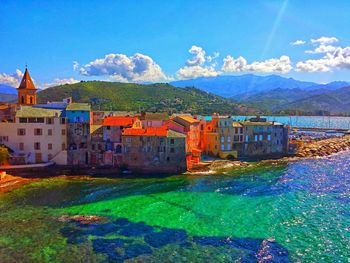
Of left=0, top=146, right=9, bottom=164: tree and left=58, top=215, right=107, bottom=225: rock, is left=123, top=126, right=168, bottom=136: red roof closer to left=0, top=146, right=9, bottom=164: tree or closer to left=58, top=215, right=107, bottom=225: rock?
left=0, top=146, right=9, bottom=164: tree

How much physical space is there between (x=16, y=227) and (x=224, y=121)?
5049 centimetres

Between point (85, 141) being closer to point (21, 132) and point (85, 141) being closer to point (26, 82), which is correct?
point (21, 132)

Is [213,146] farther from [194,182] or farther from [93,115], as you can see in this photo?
[93,115]

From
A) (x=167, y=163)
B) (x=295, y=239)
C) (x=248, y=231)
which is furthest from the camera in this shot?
(x=167, y=163)

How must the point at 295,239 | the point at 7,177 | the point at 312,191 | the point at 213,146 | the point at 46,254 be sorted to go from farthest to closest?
1. the point at 213,146
2. the point at 7,177
3. the point at 312,191
4. the point at 295,239
5. the point at 46,254

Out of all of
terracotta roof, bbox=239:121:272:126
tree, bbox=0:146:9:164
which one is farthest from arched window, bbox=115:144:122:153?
terracotta roof, bbox=239:121:272:126

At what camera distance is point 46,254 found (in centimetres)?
2686

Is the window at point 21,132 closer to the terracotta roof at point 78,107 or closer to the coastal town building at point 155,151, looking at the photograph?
the terracotta roof at point 78,107

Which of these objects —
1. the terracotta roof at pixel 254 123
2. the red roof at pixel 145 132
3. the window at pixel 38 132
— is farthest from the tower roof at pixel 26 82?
the terracotta roof at pixel 254 123

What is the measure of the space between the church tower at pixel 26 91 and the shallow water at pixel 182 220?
84.9 ft

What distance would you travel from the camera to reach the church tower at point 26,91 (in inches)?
2724

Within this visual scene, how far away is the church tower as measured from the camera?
69.2m

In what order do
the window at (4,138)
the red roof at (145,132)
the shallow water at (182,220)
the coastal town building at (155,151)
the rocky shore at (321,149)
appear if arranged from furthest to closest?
the rocky shore at (321,149) < the red roof at (145,132) < the coastal town building at (155,151) < the window at (4,138) < the shallow water at (182,220)

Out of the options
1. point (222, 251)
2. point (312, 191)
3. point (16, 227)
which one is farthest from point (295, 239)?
point (16, 227)
